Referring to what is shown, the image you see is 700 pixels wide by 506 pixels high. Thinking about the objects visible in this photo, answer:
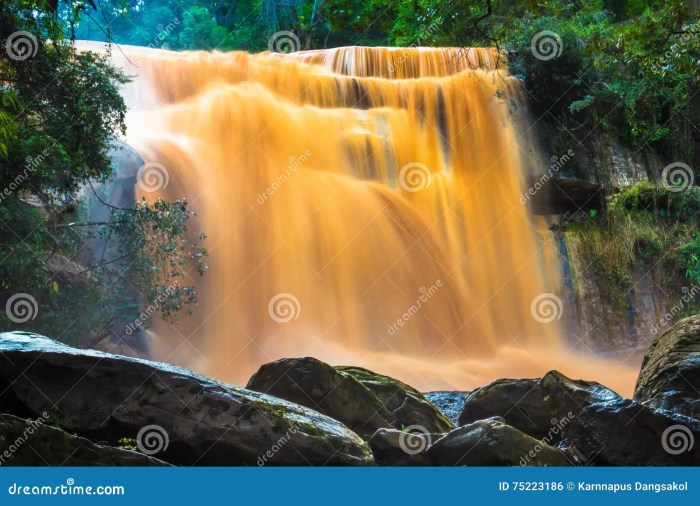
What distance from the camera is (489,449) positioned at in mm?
5055

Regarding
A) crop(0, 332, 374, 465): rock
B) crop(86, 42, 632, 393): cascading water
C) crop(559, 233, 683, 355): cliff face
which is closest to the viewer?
crop(0, 332, 374, 465): rock

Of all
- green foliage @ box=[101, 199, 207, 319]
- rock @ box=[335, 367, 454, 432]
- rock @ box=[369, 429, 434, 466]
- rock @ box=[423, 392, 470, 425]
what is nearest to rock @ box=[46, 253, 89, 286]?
green foliage @ box=[101, 199, 207, 319]

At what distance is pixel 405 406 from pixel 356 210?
584 centimetres

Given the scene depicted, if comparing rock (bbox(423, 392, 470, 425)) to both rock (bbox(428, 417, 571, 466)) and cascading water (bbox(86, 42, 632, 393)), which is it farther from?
rock (bbox(428, 417, 571, 466))

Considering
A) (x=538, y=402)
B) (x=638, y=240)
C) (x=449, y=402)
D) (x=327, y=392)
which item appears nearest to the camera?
(x=327, y=392)

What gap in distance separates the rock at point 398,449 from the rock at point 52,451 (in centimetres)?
165

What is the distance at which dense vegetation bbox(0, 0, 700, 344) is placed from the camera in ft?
25.4

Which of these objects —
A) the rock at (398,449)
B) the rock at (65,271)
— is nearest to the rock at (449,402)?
the rock at (398,449)

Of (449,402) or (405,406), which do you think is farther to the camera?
(449,402)

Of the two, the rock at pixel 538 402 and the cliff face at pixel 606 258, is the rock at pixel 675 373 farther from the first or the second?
the cliff face at pixel 606 258

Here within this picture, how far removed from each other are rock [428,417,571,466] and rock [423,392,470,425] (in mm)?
2398

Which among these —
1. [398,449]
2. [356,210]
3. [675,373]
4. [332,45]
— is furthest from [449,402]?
[332,45]

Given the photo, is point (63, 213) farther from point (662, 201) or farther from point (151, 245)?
point (662, 201)

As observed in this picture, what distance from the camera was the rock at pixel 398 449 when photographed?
5234mm
